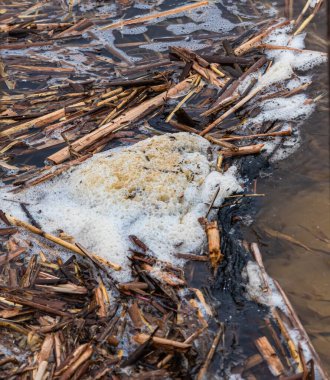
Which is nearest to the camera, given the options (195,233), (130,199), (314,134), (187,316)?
(187,316)

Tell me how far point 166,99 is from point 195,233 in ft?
5.59

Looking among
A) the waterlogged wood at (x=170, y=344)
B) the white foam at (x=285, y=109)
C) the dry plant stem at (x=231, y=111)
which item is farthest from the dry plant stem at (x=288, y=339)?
the white foam at (x=285, y=109)

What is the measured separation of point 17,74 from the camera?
224 inches

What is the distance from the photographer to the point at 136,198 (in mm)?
3922

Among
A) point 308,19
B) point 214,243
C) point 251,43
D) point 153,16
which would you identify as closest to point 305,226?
point 214,243

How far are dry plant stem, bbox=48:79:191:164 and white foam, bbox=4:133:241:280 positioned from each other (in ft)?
0.76

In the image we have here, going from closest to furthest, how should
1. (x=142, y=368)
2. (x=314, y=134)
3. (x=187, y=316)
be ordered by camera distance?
(x=142, y=368) → (x=187, y=316) → (x=314, y=134)

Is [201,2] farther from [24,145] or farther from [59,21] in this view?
[24,145]

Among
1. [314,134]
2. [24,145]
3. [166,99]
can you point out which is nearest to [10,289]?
[24,145]

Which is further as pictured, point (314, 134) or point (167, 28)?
point (167, 28)

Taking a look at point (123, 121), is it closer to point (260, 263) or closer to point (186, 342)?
point (260, 263)

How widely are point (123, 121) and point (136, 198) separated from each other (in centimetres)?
107

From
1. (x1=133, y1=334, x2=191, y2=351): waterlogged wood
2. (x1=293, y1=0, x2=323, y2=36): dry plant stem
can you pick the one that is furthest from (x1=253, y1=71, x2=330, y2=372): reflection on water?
(x1=293, y1=0, x2=323, y2=36): dry plant stem

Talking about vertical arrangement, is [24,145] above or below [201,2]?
below
